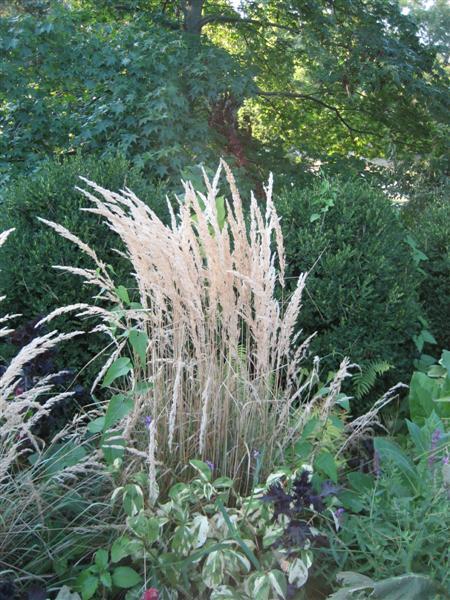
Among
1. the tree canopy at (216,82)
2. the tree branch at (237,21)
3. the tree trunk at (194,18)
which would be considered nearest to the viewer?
the tree canopy at (216,82)

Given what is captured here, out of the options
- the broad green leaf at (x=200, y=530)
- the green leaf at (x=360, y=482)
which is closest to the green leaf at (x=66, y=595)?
the broad green leaf at (x=200, y=530)

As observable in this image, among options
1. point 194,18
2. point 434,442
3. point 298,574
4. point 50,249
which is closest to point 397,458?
point 434,442

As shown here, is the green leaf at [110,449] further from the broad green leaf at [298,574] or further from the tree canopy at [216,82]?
the tree canopy at [216,82]

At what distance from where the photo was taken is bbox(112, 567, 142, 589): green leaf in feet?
Result: 6.56

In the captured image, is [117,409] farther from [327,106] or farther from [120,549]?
[327,106]

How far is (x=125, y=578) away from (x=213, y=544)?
0.28 m

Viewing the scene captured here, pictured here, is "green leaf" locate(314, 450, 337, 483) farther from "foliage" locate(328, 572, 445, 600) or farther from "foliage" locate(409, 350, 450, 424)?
"foliage" locate(409, 350, 450, 424)

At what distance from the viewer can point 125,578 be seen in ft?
6.58

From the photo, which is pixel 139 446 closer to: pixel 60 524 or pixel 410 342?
pixel 60 524

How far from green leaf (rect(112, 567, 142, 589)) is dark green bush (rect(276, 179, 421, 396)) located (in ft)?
5.47

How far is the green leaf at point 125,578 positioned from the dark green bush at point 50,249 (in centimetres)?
151

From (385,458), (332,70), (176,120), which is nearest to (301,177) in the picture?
(332,70)

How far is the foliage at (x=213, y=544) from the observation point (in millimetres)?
1934

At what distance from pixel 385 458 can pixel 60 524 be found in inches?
44.8
